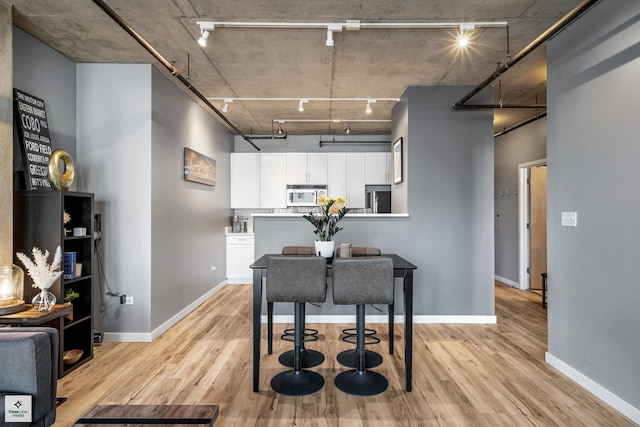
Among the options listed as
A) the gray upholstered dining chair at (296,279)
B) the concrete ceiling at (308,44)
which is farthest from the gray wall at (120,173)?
the gray upholstered dining chair at (296,279)

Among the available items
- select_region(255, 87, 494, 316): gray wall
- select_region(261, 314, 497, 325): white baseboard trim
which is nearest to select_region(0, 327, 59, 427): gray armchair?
select_region(261, 314, 497, 325): white baseboard trim

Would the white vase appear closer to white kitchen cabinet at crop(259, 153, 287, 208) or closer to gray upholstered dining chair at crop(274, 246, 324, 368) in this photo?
gray upholstered dining chair at crop(274, 246, 324, 368)

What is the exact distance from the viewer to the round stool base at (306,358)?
2805mm

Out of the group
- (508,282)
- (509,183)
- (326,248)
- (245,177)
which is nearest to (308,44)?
(326,248)

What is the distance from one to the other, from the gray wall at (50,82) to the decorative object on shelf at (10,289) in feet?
2.82

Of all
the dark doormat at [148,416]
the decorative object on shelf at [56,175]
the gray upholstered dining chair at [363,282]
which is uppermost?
the decorative object on shelf at [56,175]

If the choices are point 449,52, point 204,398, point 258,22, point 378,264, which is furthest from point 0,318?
point 449,52

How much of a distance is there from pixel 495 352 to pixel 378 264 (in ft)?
5.55

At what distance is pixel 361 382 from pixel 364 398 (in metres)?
0.15

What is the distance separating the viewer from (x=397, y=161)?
14.8 ft

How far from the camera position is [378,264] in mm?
2305

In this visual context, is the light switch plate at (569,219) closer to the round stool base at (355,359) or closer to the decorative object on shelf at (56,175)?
the round stool base at (355,359)

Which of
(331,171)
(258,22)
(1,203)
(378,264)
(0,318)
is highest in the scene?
(258,22)

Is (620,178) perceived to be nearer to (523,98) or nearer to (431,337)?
(431,337)
